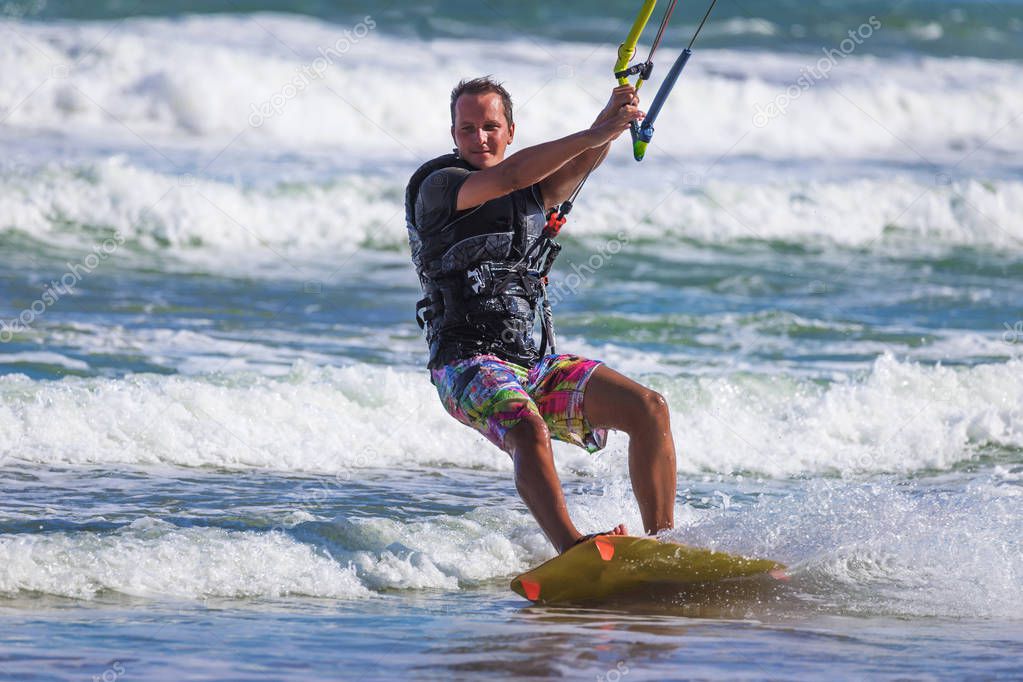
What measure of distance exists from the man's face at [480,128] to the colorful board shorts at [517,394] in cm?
77

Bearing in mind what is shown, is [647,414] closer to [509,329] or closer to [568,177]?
[509,329]

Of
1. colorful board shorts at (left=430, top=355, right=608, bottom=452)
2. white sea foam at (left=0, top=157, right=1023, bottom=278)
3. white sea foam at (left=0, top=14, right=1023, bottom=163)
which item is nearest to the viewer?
colorful board shorts at (left=430, top=355, right=608, bottom=452)

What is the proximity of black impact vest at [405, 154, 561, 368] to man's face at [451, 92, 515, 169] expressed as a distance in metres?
0.07

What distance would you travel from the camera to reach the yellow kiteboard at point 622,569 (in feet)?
15.8

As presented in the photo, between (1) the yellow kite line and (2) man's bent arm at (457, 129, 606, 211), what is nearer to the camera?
(2) man's bent arm at (457, 129, 606, 211)

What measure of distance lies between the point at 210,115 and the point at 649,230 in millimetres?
7196

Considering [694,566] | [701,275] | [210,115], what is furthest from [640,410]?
[210,115]

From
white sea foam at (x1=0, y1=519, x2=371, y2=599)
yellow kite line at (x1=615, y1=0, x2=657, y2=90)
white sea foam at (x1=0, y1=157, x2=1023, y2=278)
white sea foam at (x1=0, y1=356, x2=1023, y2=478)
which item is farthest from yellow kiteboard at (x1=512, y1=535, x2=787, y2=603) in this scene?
white sea foam at (x1=0, y1=157, x2=1023, y2=278)

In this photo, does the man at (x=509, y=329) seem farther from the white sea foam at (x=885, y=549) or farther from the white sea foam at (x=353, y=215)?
the white sea foam at (x=353, y=215)

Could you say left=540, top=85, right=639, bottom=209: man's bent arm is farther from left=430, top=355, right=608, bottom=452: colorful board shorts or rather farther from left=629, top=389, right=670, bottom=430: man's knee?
left=629, top=389, right=670, bottom=430: man's knee

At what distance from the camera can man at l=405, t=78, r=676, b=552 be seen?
483 centimetres

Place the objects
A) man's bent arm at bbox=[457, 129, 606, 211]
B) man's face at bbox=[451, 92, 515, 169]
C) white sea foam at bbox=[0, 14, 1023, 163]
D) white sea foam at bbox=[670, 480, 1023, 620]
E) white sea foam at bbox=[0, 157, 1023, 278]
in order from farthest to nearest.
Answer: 1. white sea foam at bbox=[0, 14, 1023, 163]
2. white sea foam at bbox=[0, 157, 1023, 278]
3. white sea foam at bbox=[670, 480, 1023, 620]
4. man's face at bbox=[451, 92, 515, 169]
5. man's bent arm at bbox=[457, 129, 606, 211]

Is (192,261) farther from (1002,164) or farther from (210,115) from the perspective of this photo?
(1002,164)

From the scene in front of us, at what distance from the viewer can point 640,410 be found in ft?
16.1
